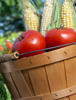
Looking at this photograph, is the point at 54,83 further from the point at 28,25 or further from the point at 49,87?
the point at 28,25

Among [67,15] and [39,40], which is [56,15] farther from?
[39,40]

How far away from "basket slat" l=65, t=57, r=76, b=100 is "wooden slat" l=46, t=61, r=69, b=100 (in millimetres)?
34

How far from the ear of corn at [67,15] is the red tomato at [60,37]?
388 millimetres

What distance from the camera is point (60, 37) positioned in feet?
4.04

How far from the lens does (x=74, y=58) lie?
120 centimetres

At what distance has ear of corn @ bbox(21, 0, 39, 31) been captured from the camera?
178 centimetres

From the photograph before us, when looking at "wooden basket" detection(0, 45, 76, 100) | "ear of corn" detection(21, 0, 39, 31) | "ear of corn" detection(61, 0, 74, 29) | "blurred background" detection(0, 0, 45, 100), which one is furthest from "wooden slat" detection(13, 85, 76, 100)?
"blurred background" detection(0, 0, 45, 100)

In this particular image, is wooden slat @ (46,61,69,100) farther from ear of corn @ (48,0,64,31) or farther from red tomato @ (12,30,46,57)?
ear of corn @ (48,0,64,31)

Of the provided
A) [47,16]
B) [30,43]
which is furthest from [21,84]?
[47,16]

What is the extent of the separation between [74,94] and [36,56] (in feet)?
1.49

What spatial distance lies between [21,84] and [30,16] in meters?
0.85

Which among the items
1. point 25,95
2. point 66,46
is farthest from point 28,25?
point 25,95

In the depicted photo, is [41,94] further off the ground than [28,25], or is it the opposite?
[28,25]

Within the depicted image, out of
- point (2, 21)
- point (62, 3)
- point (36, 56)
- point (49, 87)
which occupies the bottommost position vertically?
point (2, 21)
